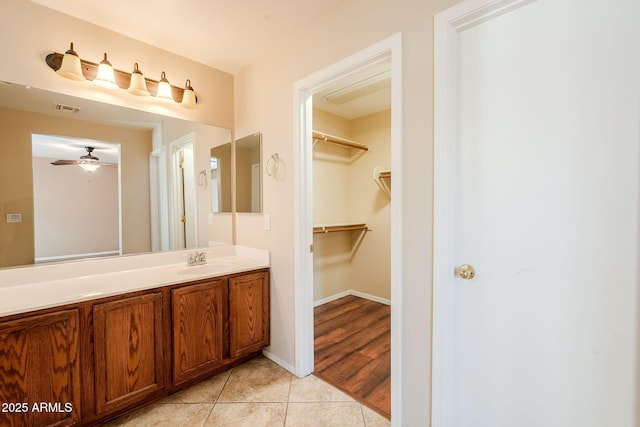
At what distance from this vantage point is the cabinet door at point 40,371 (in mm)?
1247

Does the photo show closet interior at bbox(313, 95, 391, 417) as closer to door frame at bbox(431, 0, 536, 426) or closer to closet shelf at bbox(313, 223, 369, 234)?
closet shelf at bbox(313, 223, 369, 234)

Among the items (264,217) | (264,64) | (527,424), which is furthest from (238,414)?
(264,64)

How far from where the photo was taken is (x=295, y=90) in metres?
1.98

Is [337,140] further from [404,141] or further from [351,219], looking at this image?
[404,141]

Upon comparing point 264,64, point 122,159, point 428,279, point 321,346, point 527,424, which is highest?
point 264,64

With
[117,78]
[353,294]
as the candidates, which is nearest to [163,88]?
[117,78]

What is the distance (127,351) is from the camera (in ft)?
5.17

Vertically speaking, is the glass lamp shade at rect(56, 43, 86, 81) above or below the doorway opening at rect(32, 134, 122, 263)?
above

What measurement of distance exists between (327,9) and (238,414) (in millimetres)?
2656

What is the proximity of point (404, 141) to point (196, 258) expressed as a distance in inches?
75.5

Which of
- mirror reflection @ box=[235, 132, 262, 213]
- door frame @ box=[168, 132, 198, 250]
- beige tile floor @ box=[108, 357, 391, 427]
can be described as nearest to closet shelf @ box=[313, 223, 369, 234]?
mirror reflection @ box=[235, 132, 262, 213]

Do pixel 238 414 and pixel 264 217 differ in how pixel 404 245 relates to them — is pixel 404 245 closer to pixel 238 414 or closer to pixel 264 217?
pixel 264 217

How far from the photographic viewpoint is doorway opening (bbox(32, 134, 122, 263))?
→ 170 cm

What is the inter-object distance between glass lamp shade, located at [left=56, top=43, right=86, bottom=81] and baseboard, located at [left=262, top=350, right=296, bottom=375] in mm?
2455
